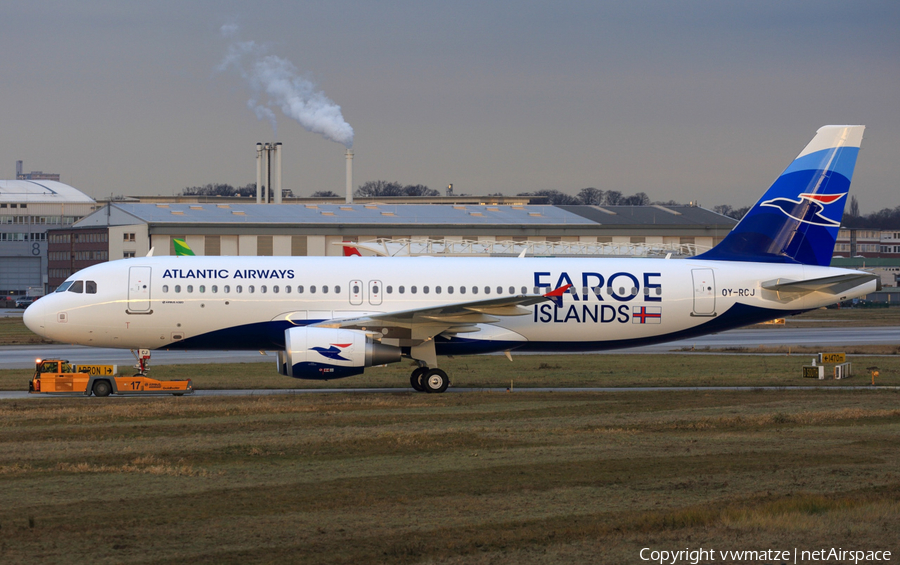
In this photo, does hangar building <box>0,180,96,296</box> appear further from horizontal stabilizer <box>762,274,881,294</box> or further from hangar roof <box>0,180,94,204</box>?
horizontal stabilizer <box>762,274,881,294</box>

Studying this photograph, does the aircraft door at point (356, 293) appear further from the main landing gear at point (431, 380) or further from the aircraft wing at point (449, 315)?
the main landing gear at point (431, 380)

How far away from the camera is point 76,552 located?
10.8m

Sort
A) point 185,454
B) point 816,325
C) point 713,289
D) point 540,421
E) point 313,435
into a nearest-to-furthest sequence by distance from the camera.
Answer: point 185,454 → point 313,435 → point 540,421 → point 713,289 → point 816,325

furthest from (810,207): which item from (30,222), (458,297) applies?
(30,222)

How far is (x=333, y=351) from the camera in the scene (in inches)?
1088

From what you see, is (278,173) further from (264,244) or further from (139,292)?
(139,292)

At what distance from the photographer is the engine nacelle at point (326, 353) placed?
2744 cm

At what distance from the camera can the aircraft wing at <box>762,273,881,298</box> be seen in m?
31.0

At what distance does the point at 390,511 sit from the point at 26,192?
177648mm

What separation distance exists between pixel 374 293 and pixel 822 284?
15031 millimetres

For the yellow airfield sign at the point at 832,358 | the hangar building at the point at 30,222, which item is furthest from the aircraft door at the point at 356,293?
the hangar building at the point at 30,222

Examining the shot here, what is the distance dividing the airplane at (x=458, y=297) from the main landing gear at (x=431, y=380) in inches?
1.8

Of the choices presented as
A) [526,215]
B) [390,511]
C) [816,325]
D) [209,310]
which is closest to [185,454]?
[390,511]

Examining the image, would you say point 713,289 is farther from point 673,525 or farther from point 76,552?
point 76,552
